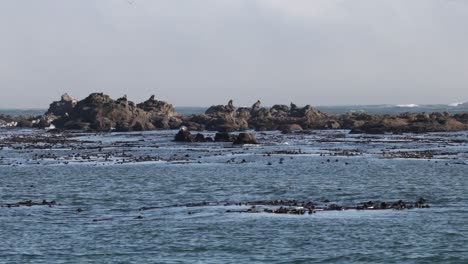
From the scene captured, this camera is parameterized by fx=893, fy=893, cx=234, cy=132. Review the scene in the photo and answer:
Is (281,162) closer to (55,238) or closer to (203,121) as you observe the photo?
(55,238)

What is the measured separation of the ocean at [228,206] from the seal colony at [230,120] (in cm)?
4456

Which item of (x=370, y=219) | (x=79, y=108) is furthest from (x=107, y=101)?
(x=370, y=219)

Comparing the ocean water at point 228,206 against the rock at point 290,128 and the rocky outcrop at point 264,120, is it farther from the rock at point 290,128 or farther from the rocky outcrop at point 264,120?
the rocky outcrop at point 264,120

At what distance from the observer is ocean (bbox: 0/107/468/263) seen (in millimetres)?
32406

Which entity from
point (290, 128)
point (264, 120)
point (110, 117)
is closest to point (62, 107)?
point (110, 117)

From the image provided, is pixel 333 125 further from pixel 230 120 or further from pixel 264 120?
pixel 230 120

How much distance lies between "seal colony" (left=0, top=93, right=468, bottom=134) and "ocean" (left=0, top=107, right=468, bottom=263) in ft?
146

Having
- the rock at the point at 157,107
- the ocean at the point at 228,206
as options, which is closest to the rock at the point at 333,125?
the rock at the point at 157,107

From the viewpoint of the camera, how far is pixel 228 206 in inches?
1759

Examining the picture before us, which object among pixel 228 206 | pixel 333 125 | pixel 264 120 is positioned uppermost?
pixel 264 120

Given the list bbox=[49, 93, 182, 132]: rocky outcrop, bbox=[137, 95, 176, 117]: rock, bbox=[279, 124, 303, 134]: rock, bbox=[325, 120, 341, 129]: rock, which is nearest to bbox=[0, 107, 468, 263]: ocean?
bbox=[279, 124, 303, 134]: rock

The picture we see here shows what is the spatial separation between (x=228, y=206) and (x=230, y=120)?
335 ft

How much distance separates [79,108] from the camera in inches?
6225

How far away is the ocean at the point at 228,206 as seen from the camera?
106 feet
